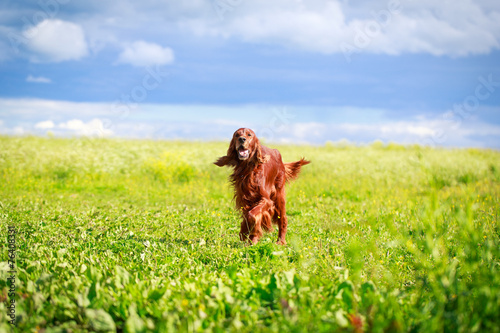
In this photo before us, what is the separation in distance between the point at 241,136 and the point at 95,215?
351cm

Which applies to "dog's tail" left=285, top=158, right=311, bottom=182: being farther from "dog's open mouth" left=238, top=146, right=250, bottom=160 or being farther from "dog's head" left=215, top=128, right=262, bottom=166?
"dog's open mouth" left=238, top=146, right=250, bottom=160

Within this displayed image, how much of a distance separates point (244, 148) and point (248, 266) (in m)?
1.50

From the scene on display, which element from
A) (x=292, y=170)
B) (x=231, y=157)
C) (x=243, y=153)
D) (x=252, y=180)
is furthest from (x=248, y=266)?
(x=292, y=170)

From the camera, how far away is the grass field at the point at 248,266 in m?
2.66

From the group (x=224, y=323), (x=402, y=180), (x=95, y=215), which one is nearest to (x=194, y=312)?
(x=224, y=323)

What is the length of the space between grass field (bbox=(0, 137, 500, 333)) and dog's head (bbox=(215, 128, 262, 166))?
3.48ft

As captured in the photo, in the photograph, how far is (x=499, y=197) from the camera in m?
9.30

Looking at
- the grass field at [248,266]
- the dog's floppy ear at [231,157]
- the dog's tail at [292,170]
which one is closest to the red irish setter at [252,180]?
the dog's floppy ear at [231,157]

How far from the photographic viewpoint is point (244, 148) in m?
5.07

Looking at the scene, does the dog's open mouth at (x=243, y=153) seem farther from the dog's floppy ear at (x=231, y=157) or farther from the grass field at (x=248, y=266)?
the grass field at (x=248, y=266)

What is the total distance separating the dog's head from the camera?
5.06 metres

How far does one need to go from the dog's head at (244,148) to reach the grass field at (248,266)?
1061mm

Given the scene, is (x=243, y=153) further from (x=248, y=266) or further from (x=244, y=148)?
(x=248, y=266)

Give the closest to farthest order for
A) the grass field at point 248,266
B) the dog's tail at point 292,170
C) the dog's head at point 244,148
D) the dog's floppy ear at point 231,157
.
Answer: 1. the grass field at point 248,266
2. the dog's head at point 244,148
3. the dog's floppy ear at point 231,157
4. the dog's tail at point 292,170
